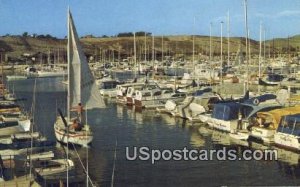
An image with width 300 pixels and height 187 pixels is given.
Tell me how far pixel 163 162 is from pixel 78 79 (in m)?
8.35

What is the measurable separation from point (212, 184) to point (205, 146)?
8.89 meters

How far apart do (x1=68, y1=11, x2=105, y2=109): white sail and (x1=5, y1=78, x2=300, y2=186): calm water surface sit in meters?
2.88

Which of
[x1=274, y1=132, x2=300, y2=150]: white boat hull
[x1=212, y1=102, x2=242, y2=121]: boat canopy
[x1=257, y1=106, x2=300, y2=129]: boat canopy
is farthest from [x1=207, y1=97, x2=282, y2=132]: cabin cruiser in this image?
[x1=274, y1=132, x2=300, y2=150]: white boat hull

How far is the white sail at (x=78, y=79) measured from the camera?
34406 millimetres

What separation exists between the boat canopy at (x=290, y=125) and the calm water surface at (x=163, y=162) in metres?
1.28

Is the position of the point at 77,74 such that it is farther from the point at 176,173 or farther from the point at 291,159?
the point at 291,159

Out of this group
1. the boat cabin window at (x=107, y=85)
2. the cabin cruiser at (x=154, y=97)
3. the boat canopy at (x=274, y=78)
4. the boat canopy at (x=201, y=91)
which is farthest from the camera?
the boat cabin window at (x=107, y=85)

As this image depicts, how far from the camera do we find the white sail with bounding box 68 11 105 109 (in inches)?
1355

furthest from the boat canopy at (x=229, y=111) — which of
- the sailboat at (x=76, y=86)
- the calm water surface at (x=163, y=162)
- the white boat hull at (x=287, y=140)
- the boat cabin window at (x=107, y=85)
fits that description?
the boat cabin window at (x=107, y=85)

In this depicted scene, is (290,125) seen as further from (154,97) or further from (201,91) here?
(154,97)

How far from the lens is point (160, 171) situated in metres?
28.0

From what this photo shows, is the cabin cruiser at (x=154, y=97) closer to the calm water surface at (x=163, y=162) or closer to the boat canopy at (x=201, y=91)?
the calm water surface at (x=163, y=162)

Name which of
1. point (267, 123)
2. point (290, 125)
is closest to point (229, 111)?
point (267, 123)

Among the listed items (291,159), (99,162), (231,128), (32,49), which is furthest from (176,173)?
(32,49)
